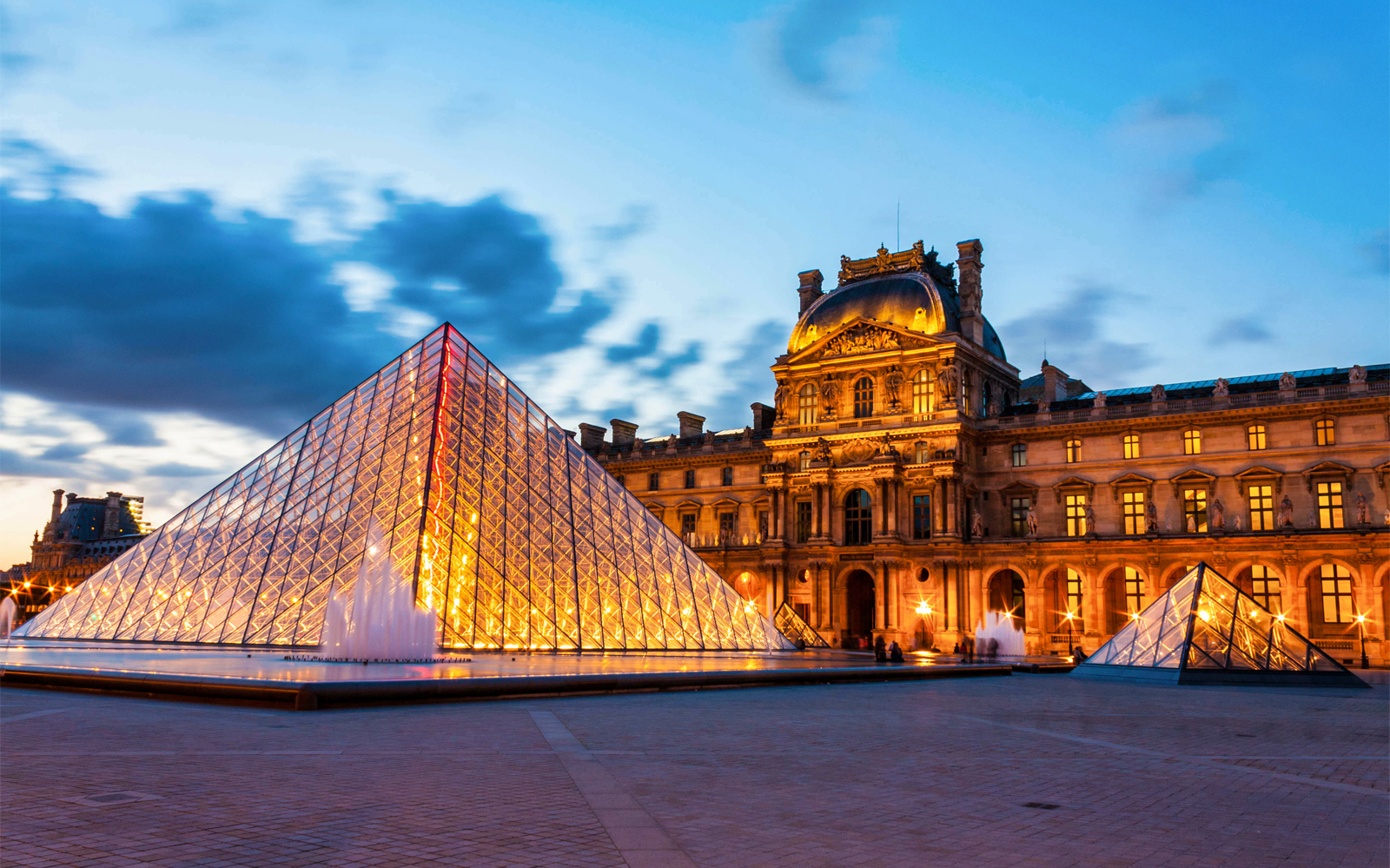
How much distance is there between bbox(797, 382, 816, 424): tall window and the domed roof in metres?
2.14

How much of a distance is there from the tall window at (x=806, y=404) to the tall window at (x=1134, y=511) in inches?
579

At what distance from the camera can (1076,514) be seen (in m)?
48.6

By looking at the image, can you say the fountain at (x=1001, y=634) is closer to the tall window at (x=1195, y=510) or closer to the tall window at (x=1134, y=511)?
the tall window at (x=1134, y=511)

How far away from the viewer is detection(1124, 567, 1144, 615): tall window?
46250 millimetres

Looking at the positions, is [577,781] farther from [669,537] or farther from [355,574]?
[669,537]

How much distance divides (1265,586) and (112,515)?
107186 mm

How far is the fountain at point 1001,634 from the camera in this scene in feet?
155

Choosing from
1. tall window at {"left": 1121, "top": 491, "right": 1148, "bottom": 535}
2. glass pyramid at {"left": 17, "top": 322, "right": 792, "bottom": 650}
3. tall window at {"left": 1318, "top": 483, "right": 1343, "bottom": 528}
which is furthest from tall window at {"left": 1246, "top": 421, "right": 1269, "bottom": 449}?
glass pyramid at {"left": 17, "top": 322, "right": 792, "bottom": 650}

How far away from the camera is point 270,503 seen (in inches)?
1167

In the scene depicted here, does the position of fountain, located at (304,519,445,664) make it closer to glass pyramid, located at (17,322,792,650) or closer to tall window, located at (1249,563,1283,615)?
glass pyramid, located at (17,322,792,650)

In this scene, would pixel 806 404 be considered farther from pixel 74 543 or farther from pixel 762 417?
pixel 74 543

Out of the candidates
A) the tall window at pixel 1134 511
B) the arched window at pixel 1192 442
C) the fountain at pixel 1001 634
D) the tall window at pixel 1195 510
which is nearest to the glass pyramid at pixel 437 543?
the fountain at pixel 1001 634

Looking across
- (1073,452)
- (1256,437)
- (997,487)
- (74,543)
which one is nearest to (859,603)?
(997,487)

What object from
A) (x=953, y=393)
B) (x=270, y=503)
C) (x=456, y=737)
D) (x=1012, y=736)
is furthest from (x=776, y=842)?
(x=953, y=393)
